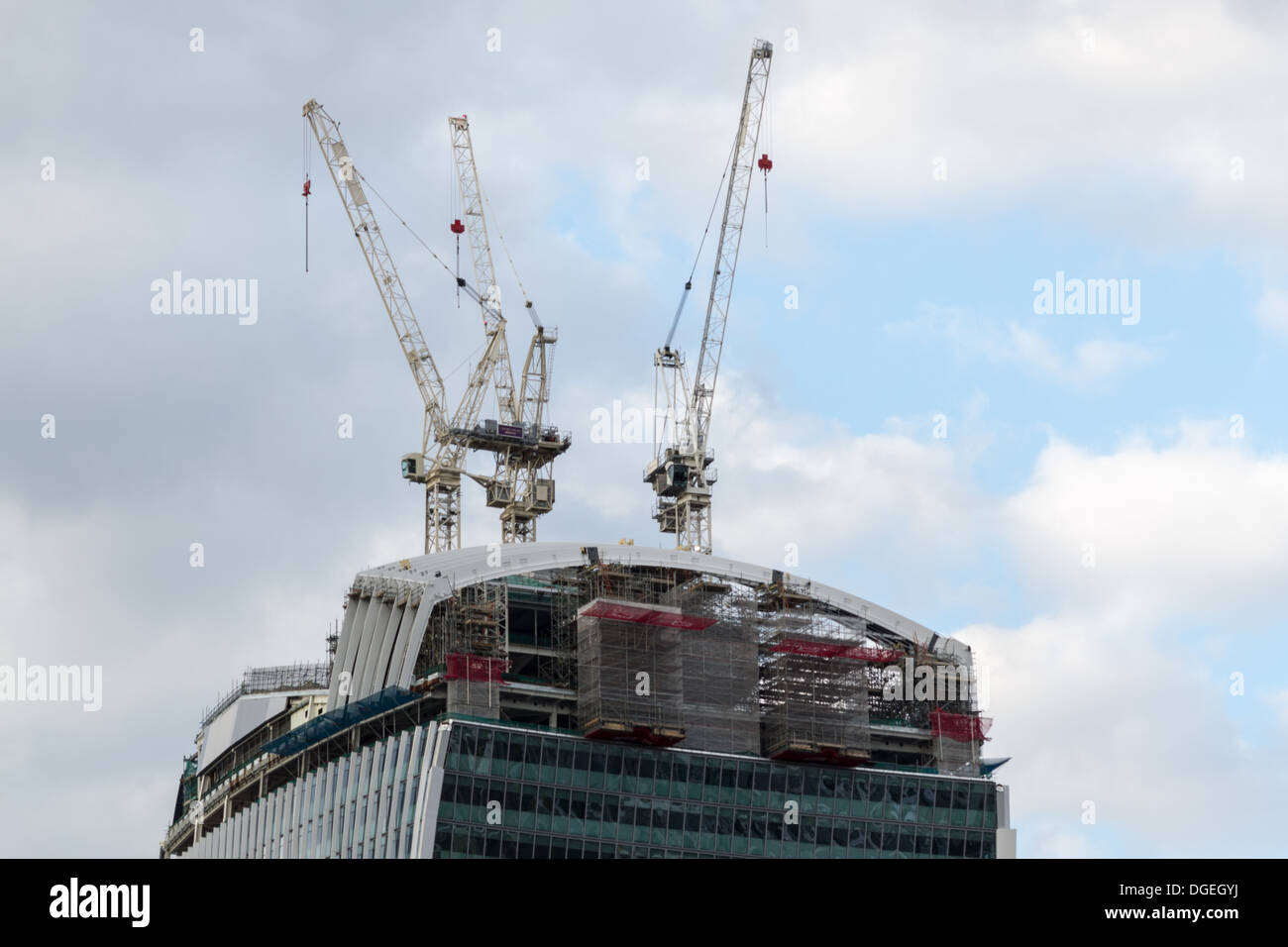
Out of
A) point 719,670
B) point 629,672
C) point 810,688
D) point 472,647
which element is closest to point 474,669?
point 472,647

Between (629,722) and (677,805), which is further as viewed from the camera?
(677,805)

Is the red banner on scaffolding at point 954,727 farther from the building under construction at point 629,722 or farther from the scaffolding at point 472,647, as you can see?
the scaffolding at point 472,647

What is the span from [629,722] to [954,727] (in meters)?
32.4

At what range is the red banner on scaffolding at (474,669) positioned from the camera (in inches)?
6605

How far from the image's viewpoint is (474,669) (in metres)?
168

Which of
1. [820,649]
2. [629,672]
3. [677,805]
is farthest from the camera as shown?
[820,649]

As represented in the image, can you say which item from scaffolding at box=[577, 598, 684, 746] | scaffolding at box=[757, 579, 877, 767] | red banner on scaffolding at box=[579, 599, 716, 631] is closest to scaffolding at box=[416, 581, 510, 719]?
scaffolding at box=[577, 598, 684, 746]

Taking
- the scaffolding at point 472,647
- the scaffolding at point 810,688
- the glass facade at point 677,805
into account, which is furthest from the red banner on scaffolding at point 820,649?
the scaffolding at point 472,647

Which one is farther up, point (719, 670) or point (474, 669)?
point (719, 670)

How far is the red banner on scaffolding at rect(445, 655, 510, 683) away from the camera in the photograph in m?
168

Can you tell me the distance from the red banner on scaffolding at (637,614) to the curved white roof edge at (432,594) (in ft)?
27.7

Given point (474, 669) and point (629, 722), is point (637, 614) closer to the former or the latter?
point (629, 722)
